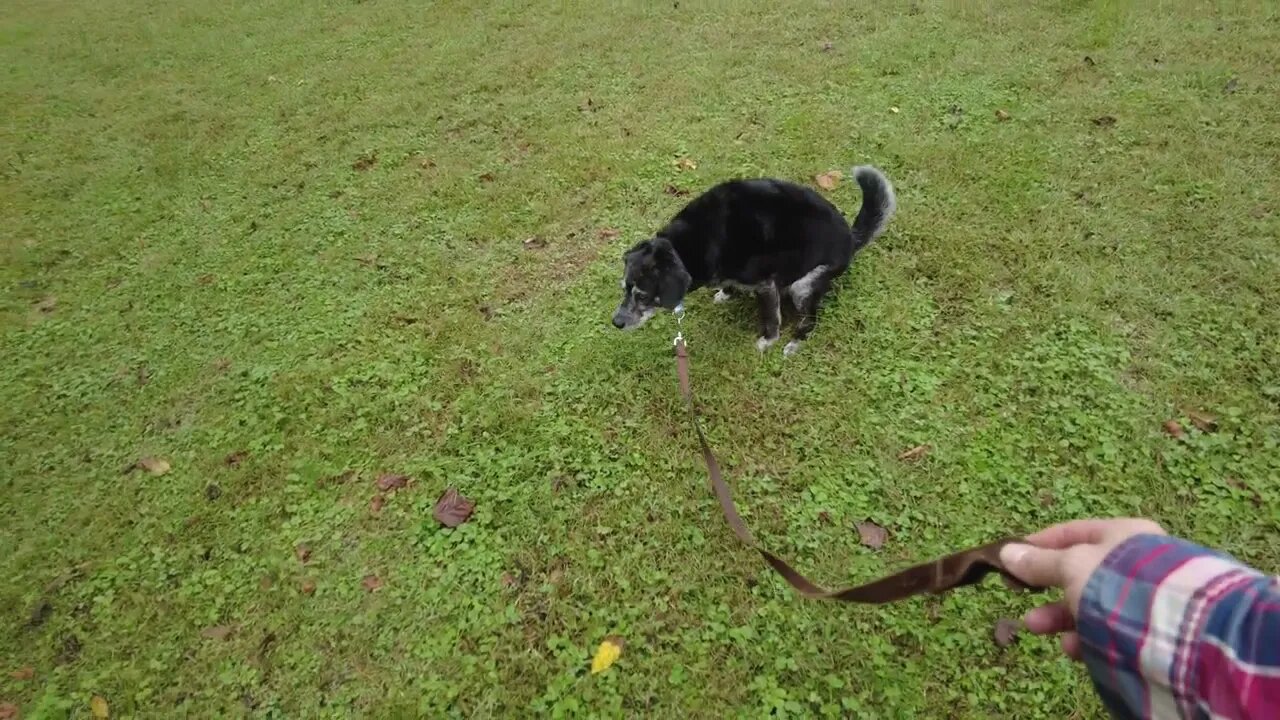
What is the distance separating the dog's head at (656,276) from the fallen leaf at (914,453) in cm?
140

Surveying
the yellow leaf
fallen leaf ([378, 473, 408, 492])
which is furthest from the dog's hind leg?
fallen leaf ([378, 473, 408, 492])

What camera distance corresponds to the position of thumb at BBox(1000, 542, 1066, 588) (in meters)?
1.17

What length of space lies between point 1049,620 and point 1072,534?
0.54 feet

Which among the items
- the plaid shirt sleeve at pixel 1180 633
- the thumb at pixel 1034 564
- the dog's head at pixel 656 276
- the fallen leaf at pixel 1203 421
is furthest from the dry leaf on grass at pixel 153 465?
the fallen leaf at pixel 1203 421

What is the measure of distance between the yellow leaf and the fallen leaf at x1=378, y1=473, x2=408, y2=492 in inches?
57.0

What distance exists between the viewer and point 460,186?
5.98 metres

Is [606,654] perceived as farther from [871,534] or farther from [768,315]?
[768,315]

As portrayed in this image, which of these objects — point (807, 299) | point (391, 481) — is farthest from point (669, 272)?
point (391, 481)

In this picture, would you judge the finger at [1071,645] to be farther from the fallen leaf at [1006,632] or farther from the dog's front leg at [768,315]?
the dog's front leg at [768,315]

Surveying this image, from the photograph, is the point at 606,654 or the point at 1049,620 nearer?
the point at 1049,620

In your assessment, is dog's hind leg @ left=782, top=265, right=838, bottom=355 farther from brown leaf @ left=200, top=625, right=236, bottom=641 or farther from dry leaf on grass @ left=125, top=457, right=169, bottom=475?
dry leaf on grass @ left=125, top=457, right=169, bottom=475

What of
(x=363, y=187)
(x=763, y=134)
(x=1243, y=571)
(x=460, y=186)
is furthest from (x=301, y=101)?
(x=1243, y=571)

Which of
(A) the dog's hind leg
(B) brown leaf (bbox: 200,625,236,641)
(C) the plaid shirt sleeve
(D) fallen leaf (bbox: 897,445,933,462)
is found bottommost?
(B) brown leaf (bbox: 200,625,236,641)

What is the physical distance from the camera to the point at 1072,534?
123 cm
